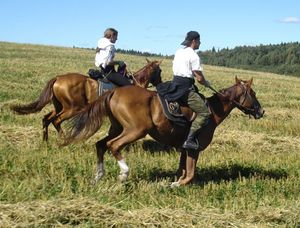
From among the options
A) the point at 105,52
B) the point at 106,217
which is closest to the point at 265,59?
the point at 105,52

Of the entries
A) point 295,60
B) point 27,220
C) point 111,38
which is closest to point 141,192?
point 27,220

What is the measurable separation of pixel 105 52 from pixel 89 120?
357 centimetres

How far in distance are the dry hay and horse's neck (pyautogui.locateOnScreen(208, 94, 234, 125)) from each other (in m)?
2.99

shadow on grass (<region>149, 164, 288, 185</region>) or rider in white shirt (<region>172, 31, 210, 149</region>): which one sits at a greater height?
rider in white shirt (<region>172, 31, 210, 149</region>)

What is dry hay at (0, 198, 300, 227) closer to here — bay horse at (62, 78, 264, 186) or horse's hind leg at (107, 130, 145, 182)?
horse's hind leg at (107, 130, 145, 182)

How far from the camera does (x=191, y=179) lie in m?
8.38

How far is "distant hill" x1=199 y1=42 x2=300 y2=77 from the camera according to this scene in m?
120

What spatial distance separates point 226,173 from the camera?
9531mm

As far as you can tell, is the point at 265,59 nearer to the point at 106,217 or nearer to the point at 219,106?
the point at 219,106

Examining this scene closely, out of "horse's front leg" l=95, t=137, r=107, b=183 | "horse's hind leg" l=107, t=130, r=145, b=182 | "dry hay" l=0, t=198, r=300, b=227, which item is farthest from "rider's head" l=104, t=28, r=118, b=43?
"dry hay" l=0, t=198, r=300, b=227

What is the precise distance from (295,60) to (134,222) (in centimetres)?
12818

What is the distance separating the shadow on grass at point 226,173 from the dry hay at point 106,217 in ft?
9.11

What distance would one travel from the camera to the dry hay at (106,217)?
17.2ft

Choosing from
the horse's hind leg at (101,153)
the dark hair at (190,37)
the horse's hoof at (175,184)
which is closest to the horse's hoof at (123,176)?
the horse's hind leg at (101,153)
